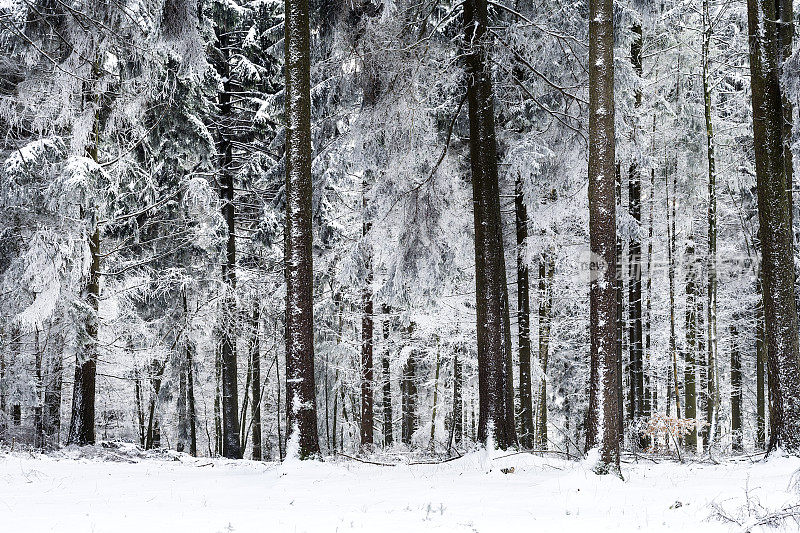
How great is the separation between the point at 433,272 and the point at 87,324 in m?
7.51

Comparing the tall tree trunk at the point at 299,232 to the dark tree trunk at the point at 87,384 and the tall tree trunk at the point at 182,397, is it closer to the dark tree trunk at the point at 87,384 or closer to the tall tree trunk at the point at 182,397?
the dark tree trunk at the point at 87,384

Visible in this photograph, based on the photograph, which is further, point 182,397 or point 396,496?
point 182,397

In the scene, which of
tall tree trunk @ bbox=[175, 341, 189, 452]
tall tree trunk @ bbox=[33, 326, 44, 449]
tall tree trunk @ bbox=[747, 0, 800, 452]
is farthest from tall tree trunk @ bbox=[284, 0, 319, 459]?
tall tree trunk @ bbox=[33, 326, 44, 449]

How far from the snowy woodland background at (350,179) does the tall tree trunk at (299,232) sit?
4.48 ft

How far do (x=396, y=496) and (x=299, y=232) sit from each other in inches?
172

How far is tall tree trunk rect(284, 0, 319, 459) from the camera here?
363 inches

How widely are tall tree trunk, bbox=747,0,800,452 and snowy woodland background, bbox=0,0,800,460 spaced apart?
0.51 metres

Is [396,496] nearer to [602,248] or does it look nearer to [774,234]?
[602,248]

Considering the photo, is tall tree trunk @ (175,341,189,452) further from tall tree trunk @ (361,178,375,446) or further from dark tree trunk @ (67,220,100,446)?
tall tree trunk @ (361,178,375,446)

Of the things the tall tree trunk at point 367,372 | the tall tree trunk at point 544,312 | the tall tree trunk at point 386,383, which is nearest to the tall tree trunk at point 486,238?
the tall tree trunk at point 544,312

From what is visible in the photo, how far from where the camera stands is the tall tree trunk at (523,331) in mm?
14773

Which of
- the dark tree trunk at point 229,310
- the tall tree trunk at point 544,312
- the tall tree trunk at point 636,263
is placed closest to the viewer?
the tall tree trunk at point 636,263

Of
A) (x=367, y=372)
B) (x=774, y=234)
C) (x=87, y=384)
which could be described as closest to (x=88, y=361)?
(x=87, y=384)

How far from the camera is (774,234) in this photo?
911 centimetres
